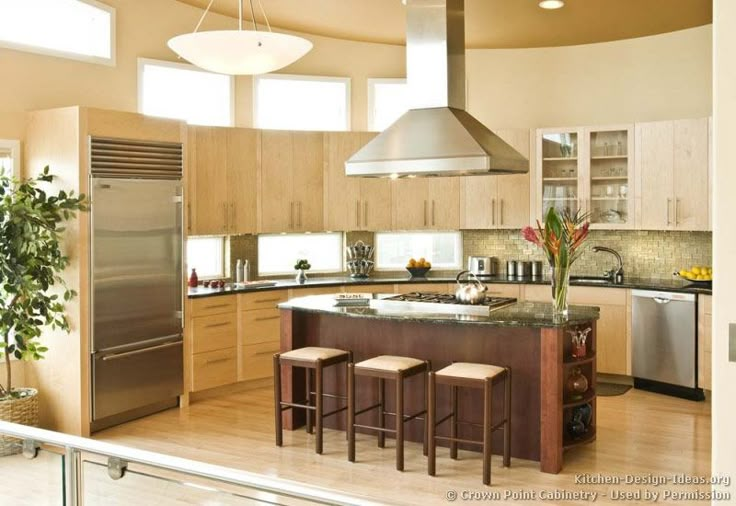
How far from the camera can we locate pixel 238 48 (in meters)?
4.28

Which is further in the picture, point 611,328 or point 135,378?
point 611,328

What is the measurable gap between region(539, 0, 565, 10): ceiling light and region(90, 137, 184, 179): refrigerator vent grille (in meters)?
3.14

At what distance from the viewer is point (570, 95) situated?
812 centimetres

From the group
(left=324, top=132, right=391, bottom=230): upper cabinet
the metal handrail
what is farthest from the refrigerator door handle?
the metal handrail

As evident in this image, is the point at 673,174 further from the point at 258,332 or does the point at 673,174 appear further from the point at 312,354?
the point at 258,332

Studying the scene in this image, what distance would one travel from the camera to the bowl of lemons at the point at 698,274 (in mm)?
6848

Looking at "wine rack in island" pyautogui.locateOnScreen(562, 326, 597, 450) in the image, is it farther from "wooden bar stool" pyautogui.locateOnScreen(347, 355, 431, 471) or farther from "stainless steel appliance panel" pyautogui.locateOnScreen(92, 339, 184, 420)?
"stainless steel appliance panel" pyautogui.locateOnScreen(92, 339, 184, 420)

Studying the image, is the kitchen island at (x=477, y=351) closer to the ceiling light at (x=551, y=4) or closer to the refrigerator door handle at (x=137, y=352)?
the refrigerator door handle at (x=137, y=352)

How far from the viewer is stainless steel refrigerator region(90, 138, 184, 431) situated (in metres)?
5.69

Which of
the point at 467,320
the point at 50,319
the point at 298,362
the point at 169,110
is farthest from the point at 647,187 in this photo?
the point at 50,319

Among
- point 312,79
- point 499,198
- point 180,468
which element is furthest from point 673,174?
point 180,468

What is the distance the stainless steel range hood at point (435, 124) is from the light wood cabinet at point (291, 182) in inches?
82.7

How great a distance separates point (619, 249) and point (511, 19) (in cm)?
249

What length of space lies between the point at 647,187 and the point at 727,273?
15.1ft
